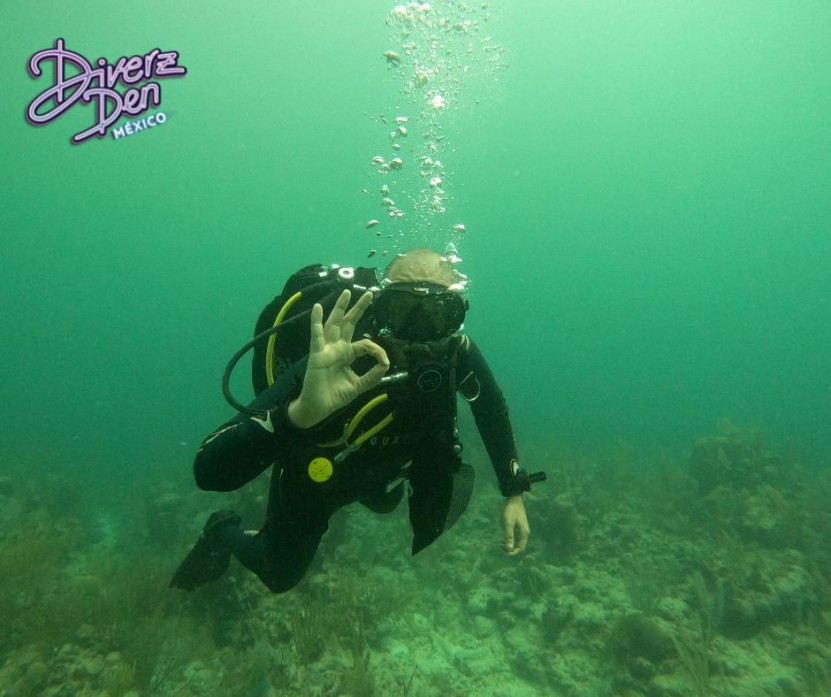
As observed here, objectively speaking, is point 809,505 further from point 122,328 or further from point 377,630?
point 122,328

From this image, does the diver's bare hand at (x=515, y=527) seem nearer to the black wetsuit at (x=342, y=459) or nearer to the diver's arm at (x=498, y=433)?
the diver's arm at (x=498, y=433)

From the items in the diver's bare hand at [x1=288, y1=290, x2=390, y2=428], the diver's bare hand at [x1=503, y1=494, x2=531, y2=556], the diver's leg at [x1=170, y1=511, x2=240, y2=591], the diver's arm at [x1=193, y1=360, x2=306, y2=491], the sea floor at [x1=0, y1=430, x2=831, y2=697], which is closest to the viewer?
the diver's bare hand at [x1=288, y1=290, x2=390, y2=428]

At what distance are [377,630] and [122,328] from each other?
14276cm

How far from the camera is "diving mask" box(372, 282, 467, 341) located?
2504mm

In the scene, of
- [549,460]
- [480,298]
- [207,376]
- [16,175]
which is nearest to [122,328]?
[16,175]

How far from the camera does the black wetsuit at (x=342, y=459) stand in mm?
2229

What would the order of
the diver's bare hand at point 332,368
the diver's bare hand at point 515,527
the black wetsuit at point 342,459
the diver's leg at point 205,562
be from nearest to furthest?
the diver's bare hand at point 332,368
the black wetsuit at point 342,459
the diver's bare hand at point 515,527
the diver's leg at point 205,562

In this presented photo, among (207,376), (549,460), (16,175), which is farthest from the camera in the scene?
(16,175)

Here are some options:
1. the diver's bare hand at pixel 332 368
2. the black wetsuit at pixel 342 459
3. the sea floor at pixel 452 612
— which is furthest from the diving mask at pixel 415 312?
the sea floor at pixel 452 612

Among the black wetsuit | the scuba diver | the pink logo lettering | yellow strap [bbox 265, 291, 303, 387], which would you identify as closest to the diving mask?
the scuba diver

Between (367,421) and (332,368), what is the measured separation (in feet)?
2.21

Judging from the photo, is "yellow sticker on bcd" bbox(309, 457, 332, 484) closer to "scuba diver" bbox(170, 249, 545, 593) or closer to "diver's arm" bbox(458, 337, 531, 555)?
"scuba diver" bbox(170, 249, 545, 593)

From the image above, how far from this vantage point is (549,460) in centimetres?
1251

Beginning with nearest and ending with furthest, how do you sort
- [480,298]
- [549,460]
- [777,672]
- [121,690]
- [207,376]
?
[121,690] → [777,672] → [549,460] → [207,376] → [480,298]
